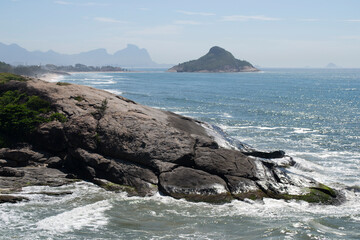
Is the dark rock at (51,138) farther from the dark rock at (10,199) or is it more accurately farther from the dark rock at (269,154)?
the dark rock at (269,154)

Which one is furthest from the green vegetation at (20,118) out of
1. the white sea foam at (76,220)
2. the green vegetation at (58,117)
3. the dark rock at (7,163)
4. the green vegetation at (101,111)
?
the white sea foam at (76,220)

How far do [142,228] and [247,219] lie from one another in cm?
548

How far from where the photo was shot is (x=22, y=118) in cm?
2986

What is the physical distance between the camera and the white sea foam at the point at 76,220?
1866 cm

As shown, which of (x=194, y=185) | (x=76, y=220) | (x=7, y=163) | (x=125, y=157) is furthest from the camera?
(x=7, y=163)

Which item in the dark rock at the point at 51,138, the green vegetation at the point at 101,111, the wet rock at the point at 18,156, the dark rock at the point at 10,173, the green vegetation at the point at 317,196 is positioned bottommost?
the green vegetation at the point at 317,196

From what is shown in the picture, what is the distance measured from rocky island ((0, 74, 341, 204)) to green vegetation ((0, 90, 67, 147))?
0.07 meters

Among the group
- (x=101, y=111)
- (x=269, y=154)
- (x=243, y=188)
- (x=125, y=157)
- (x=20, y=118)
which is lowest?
(x=243, y=188)

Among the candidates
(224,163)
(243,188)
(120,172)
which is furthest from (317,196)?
(120,172)

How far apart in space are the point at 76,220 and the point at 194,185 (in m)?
7.34

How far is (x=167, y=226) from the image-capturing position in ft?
62.9

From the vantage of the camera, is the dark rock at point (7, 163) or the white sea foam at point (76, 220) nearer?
the white sea foam at point (76, 220)

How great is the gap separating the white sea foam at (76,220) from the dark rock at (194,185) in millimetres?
4047

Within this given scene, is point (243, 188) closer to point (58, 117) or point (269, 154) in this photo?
point (269, 154)
